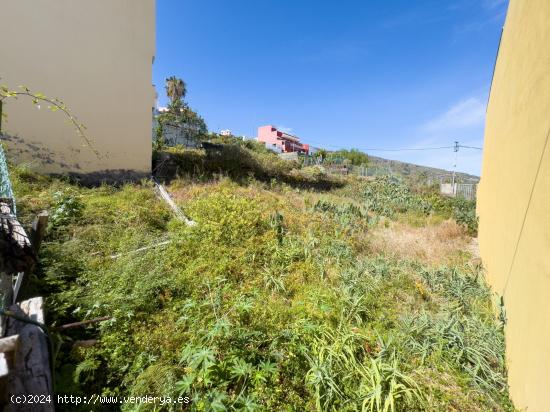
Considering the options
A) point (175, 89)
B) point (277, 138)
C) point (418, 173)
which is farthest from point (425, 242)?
point (277, 138)

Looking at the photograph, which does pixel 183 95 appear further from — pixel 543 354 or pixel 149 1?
pixel 543 354

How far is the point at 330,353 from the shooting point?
236 cm

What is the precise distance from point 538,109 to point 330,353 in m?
3.53

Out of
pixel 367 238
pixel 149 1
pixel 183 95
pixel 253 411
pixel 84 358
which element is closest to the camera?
pixel 253 411

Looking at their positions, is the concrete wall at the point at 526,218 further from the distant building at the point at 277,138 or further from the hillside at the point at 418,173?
the distant building at the point at 277,138

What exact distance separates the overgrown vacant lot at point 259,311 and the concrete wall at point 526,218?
37 cm

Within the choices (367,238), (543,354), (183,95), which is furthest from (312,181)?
(183,95)

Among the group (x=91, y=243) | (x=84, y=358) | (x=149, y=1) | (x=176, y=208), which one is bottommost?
(x=84, y=358)

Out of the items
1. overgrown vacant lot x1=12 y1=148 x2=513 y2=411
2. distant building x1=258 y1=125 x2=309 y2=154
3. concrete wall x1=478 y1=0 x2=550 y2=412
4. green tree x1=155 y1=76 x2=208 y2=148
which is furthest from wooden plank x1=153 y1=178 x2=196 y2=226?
distant building x1=258 y1=125 x2=309 y2=154

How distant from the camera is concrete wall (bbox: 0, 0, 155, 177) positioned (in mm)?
6508

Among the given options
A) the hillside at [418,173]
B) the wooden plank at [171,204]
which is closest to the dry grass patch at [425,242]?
the wooden plank at [171,204]

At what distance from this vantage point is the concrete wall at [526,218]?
2006 mm

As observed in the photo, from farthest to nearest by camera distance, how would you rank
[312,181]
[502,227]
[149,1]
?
[312,181]
[149,1]
[502,227]

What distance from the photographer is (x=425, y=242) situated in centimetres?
600
